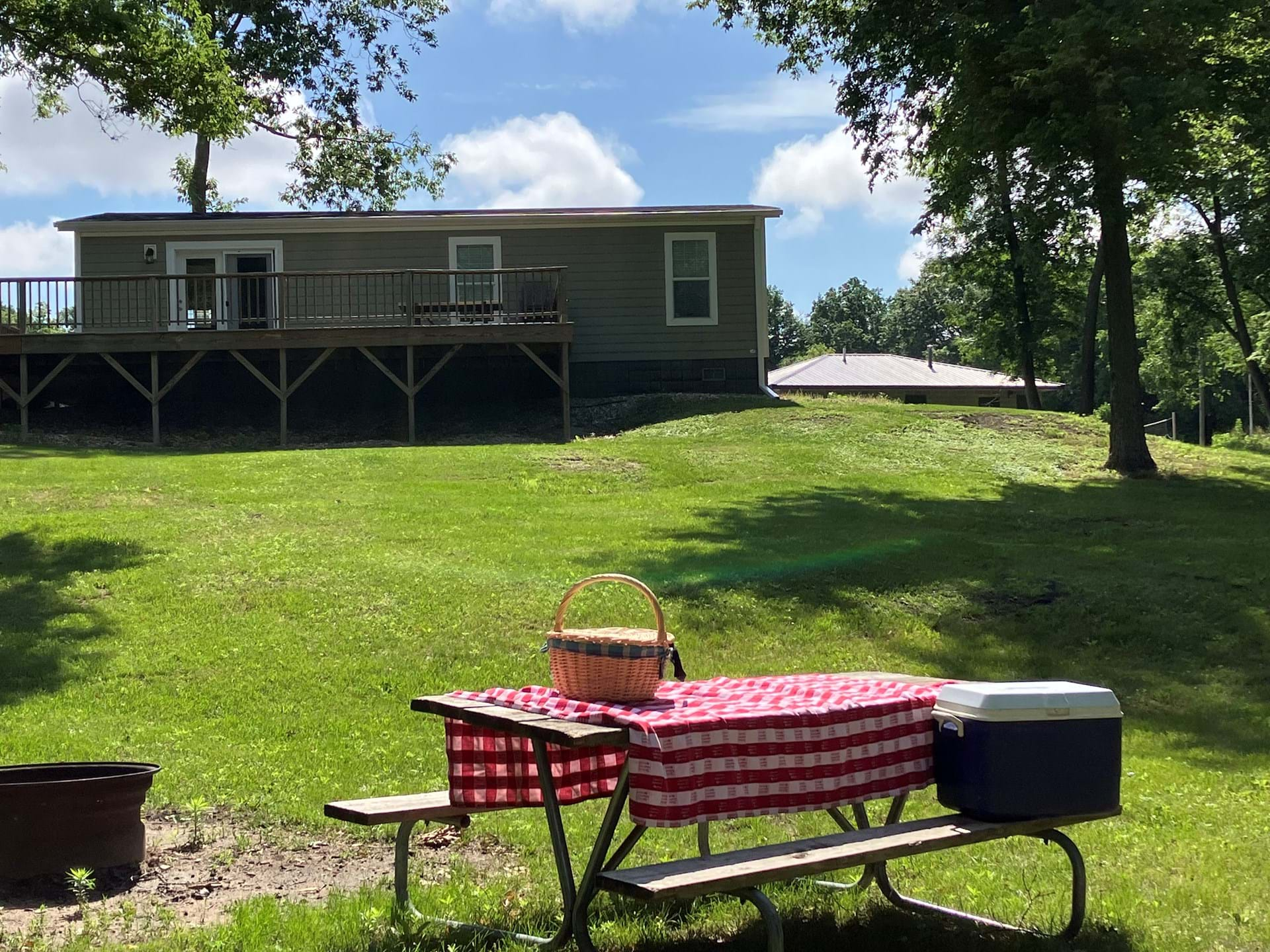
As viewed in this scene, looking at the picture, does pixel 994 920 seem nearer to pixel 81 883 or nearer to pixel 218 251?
pixel 81 883

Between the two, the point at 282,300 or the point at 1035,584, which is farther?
the point at 282,300

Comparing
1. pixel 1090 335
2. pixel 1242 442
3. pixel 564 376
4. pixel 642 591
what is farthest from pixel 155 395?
pixel 1242 442

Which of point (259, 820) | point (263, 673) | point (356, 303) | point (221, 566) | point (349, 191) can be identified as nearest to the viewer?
point (259, 820)

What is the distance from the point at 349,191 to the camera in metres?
33.1

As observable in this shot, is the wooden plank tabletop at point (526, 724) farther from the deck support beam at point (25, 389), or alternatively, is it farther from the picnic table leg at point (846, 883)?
the deck support beam at point (25, 389)

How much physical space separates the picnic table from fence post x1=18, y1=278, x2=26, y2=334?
17.2 meters

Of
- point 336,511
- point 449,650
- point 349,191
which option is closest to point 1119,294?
point 336,511

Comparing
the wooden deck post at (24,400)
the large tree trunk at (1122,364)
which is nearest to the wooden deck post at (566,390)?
the large tree trunk at (1122,364)

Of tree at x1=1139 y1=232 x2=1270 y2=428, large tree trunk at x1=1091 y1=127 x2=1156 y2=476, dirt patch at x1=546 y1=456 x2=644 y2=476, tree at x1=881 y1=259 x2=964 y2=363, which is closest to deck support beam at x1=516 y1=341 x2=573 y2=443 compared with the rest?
dirt patch at x1=546 y1=456 x2=644 y2=476

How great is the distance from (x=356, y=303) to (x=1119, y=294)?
12.2m

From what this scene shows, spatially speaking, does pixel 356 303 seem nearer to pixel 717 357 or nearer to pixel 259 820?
pixel 717 357

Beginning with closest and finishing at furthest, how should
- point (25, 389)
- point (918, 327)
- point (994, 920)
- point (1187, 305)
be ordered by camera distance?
point (994, 920), point (25, 389), point (1187, 305), point (918, 327)

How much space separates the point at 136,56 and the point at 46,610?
661 centimetres

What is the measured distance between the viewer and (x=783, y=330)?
99.4 meters
